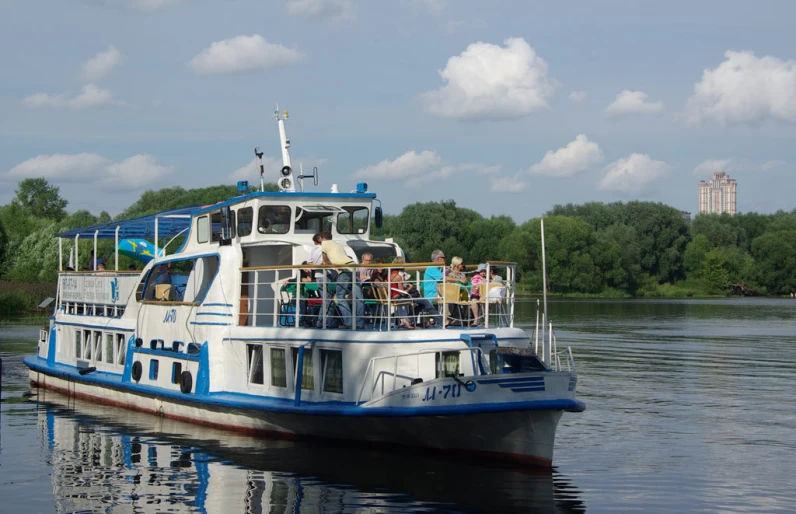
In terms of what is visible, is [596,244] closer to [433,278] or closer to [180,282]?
[180,282]

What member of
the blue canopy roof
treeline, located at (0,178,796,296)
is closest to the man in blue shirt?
the blue canopy roof

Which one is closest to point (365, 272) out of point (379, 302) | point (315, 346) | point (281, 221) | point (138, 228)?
point (379, 302)

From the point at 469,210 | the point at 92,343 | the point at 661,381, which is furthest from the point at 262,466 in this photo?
the point at 469,210

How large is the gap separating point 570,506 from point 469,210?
321ft

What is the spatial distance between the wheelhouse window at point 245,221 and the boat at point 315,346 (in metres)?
0.03

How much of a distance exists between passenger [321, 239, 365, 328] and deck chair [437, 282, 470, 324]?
4.74 ft

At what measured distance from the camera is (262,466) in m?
16.1

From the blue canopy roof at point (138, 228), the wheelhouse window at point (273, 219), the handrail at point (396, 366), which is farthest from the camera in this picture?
the blue canopy roof at point (138, 228)

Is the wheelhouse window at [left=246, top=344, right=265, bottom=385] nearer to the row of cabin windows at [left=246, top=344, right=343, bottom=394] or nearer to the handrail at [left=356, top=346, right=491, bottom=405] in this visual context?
the row of cabin windows at [left=246, top=344, right=343, bottom=394]

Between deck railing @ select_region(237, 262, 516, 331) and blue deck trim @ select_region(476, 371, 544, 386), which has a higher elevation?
deck railing @ select_region(237, 262, 516, 331)

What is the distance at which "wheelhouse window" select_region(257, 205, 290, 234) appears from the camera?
19312 mm

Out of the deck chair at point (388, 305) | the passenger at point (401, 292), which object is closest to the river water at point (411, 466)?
the passenger at point (401, 292)

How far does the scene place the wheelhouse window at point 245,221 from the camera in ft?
63.4

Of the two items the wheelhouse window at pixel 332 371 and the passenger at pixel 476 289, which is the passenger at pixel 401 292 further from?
the wheelhouse window at pixel 332 371
